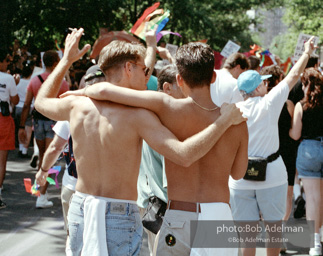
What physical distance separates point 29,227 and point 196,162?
4.35 meters

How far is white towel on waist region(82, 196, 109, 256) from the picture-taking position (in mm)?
2811

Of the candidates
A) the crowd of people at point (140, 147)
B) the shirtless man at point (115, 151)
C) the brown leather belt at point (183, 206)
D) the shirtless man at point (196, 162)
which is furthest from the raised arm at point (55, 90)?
the brown leather belt at point (183, 206)

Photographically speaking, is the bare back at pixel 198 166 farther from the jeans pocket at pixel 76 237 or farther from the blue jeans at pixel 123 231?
the jeans pocket at pixel 76 237

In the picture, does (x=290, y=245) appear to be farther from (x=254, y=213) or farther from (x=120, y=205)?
(x=120, y=205)

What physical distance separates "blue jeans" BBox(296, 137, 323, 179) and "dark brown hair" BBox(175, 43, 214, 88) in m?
3.21

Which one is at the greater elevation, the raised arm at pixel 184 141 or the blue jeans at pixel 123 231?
Result: the raised arm at pixel 184 141

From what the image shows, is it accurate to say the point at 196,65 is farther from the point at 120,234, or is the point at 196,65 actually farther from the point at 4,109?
the point at 4,109

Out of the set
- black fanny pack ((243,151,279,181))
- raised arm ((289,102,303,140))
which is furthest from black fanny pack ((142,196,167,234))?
raised arm ((289,102,303,140))

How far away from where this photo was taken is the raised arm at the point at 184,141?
272cm

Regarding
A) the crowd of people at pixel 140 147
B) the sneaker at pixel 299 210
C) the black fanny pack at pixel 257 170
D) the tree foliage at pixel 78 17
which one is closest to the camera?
the crowd of people at pixel 140 147

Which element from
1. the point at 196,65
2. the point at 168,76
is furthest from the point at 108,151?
the point at 168,76

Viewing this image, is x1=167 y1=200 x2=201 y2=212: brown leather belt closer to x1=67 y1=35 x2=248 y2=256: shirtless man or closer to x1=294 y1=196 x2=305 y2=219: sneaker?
x1=67 y1=35 x2=248 y2=256: shirtless man

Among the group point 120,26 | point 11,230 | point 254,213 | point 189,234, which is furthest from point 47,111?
point 120,26

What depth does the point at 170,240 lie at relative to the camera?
116 inches
